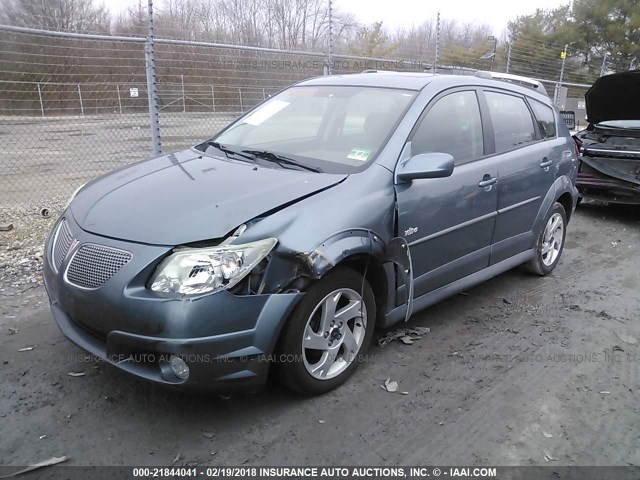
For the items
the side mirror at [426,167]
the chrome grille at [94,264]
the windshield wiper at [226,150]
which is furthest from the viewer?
the windshield wiper at [226,150]

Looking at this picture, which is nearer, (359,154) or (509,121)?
(359,154)

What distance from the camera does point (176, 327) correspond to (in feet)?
7.64

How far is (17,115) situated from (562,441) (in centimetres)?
1179

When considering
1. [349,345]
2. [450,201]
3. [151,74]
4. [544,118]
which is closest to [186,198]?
[349,345]

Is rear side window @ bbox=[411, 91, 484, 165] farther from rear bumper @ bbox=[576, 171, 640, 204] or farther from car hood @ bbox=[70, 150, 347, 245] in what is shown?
rear bumper @ bbox=[576, 171, 640, 204]

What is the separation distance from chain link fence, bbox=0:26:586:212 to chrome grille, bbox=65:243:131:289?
12.0 ft

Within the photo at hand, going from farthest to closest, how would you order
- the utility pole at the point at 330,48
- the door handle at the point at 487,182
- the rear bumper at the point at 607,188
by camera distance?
the utility pole at the point at 330,48 < the rear bumper at the point at 607,188 < the door handle at the point at 487,182

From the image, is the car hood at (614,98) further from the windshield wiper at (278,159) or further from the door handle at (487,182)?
the windshield wiper at (278,159)

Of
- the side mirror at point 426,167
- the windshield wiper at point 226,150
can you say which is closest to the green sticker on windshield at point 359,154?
the side mirror at point 426,167

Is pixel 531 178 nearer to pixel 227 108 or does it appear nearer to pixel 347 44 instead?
pixel 227 108

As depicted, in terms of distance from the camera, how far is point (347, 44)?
12453mm

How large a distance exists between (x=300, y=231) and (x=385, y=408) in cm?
110

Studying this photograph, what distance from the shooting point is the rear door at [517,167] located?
3.99 metres

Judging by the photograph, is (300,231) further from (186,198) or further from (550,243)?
(550,243)
